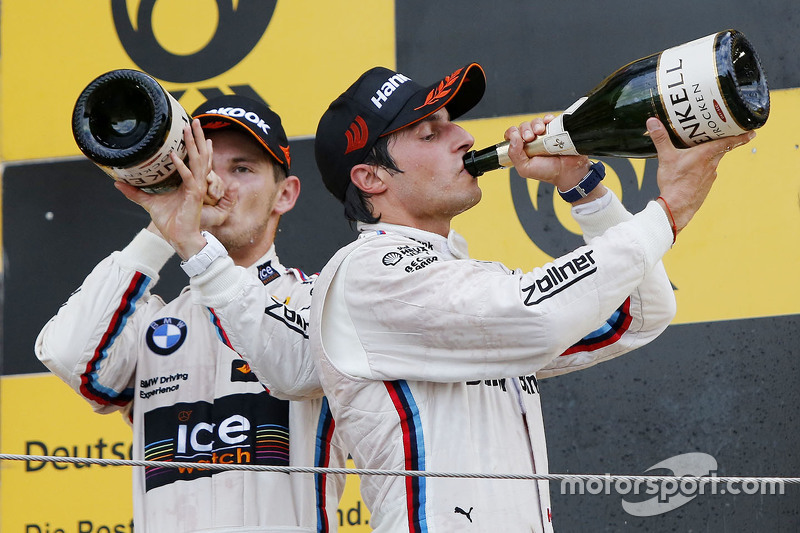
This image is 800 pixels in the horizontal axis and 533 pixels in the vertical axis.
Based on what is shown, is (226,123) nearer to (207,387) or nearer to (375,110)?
(375,110)

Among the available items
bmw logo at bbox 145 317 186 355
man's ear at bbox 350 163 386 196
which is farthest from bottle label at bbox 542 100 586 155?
bmw logo at bbox 145 317 186 355

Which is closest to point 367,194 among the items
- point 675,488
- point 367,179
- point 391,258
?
point 367,179

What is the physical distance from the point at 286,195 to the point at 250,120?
16 centimetres

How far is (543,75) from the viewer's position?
2504 mm

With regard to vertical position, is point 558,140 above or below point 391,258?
above

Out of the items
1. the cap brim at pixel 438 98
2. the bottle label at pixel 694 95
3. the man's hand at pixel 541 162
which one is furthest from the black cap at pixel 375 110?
the bottle label at pixel 694 95

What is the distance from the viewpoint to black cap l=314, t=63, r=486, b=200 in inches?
69.7

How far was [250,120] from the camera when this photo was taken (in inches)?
81.6

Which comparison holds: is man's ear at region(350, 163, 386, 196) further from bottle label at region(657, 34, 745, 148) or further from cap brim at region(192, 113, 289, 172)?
bottle label at region(657, 34, 745, 148)

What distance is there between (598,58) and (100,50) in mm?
1248

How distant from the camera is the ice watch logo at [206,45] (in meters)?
2.71

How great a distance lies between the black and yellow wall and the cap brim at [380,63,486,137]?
0.66 m

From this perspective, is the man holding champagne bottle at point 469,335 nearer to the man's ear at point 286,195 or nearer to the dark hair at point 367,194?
the dark hair at point 367,194

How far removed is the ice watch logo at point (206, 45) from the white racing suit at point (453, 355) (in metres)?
1.24
